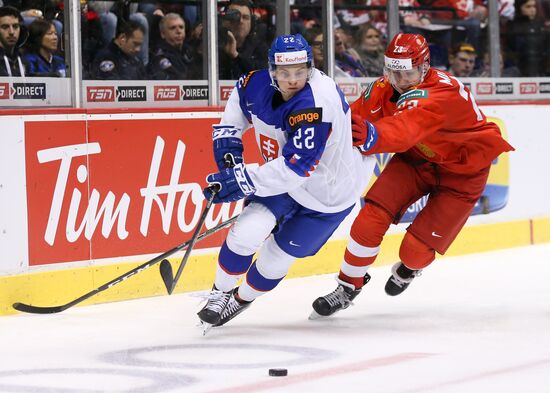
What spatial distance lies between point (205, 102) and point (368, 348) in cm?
229

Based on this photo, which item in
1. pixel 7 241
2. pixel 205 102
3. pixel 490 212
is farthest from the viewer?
pixel 490 212

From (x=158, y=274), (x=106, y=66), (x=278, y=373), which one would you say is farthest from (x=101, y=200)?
(x=278, y=373)

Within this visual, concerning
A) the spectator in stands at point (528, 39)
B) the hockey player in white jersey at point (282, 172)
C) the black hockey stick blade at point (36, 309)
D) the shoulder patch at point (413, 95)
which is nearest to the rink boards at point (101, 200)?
the black hockey stick blade at point (36, 309)

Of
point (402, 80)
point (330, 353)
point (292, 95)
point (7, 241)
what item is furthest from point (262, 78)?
point (7, 241)

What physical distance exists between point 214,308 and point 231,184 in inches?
19.8

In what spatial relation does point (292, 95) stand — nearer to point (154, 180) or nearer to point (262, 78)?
point (262, 78)

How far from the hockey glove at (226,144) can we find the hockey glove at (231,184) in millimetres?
198

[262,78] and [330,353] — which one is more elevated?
[262,78]

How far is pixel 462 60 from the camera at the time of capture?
7.66 metres

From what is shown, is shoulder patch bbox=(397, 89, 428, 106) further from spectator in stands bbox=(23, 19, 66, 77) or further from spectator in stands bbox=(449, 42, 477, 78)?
spectator in stands bbox=(449, 42, 477, 78)

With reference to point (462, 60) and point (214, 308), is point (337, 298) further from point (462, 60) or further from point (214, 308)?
point (462, 60)

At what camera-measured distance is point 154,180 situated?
5789mm

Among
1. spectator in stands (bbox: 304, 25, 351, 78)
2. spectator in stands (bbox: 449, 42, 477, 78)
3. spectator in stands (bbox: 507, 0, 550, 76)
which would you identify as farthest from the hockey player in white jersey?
spectator in stands (bbox: 507, 0, 550, 76)

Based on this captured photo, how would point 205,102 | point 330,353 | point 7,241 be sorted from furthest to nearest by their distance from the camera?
1. point 205,102
2. point 7,241
3. point 330,353
